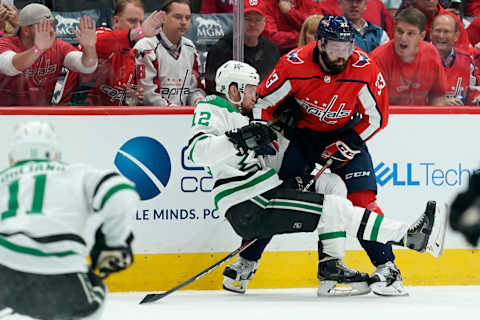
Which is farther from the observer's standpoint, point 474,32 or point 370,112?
point 474,32

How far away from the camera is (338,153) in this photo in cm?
417

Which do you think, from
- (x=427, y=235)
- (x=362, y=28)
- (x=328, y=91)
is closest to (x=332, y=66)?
(x=328, y=91)

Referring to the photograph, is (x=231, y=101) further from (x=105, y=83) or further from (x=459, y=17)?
(x=459, y=17)

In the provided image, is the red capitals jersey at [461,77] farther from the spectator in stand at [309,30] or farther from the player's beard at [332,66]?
the player's beard at [332,66]

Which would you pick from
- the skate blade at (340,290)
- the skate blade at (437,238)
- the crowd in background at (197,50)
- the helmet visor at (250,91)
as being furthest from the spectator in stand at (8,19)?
the skate blade at (437,238)

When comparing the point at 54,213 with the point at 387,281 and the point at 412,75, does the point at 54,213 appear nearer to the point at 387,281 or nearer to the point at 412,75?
the point at 387,281

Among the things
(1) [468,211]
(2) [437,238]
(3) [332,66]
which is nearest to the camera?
(2) [437,238]

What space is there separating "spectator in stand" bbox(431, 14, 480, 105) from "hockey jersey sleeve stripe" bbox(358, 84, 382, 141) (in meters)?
0.65

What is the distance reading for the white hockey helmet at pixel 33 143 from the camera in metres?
2.65

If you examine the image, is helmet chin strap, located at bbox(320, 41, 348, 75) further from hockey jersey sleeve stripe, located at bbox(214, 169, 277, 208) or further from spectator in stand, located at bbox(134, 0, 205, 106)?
spectator in stand, located at bbox(134, 0, 205, 106)

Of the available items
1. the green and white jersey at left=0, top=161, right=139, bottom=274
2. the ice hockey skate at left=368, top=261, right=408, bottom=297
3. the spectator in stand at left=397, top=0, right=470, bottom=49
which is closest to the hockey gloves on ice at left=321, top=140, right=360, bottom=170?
the ice hockey skate at left=368, top=261, right=408, bottom=297

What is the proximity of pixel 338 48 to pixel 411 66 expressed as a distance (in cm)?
76

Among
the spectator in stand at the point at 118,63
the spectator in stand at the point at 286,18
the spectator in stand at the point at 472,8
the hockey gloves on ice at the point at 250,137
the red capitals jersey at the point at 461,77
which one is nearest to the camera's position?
the hockey gloves on ice at the point at 250,137

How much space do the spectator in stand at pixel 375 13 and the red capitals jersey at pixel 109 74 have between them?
3.38 ft
